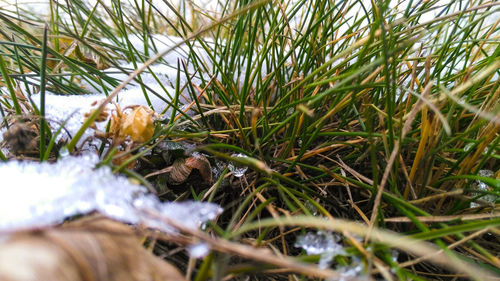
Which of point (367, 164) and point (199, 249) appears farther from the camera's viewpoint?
point (367, 164)

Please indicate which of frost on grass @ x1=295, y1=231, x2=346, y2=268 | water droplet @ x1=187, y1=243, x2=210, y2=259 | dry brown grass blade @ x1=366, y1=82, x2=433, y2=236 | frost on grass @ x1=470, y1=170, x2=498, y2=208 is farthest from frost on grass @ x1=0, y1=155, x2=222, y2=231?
frost on grass @ x1=470, y1=170, x2=498, y2=208

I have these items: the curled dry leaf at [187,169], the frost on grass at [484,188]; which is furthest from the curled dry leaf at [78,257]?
the frost on grass at [484,188]

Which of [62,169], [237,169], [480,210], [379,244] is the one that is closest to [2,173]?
[62,169]

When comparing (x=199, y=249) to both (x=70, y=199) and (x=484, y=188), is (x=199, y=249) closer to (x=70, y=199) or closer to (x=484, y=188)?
(x=70, y=199)

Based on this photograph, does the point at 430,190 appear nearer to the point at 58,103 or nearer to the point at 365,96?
the point at 365,96

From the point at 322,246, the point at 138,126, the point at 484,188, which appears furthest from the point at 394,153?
the point at 138,126

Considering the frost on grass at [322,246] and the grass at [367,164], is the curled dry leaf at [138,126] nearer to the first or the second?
the grass at [367,164]

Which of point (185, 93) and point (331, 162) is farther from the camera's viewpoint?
point (185, 93)
